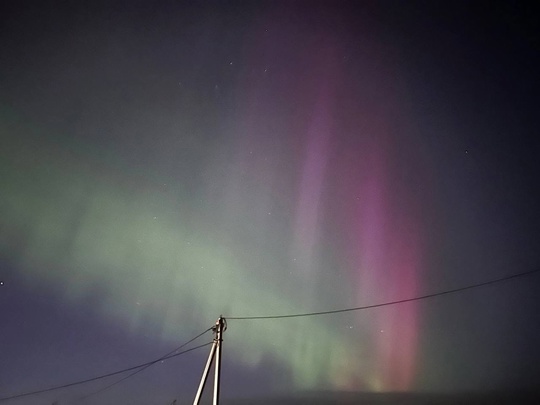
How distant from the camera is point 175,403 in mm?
31641

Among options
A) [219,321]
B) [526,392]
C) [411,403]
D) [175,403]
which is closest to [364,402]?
[411,403]

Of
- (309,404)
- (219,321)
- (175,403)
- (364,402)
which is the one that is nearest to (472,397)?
(364,402)

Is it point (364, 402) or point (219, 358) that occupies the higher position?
point (364, 402)

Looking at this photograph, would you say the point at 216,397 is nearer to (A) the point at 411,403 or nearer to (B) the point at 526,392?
(A) the point at 411,403

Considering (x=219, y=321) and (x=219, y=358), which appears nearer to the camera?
(x=219, y=358)

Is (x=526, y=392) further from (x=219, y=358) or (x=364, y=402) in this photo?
(x=219, y=358)

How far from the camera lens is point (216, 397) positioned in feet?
38.8

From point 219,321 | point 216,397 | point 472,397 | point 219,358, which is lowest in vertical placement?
point 216,397

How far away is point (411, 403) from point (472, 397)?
15.7 ft

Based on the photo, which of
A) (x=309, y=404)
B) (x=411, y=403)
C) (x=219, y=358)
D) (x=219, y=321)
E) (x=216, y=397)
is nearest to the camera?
(x=216, y=397)

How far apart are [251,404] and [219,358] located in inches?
1176

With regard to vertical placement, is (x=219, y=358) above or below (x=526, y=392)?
below

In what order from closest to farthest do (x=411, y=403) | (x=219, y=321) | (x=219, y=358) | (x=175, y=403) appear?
(x=219, y=358) → (x=219, y=321) → (x=175, y=403) → (x=411, y=403)

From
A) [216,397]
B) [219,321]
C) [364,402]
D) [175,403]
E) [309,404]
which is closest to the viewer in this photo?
[216,397]
